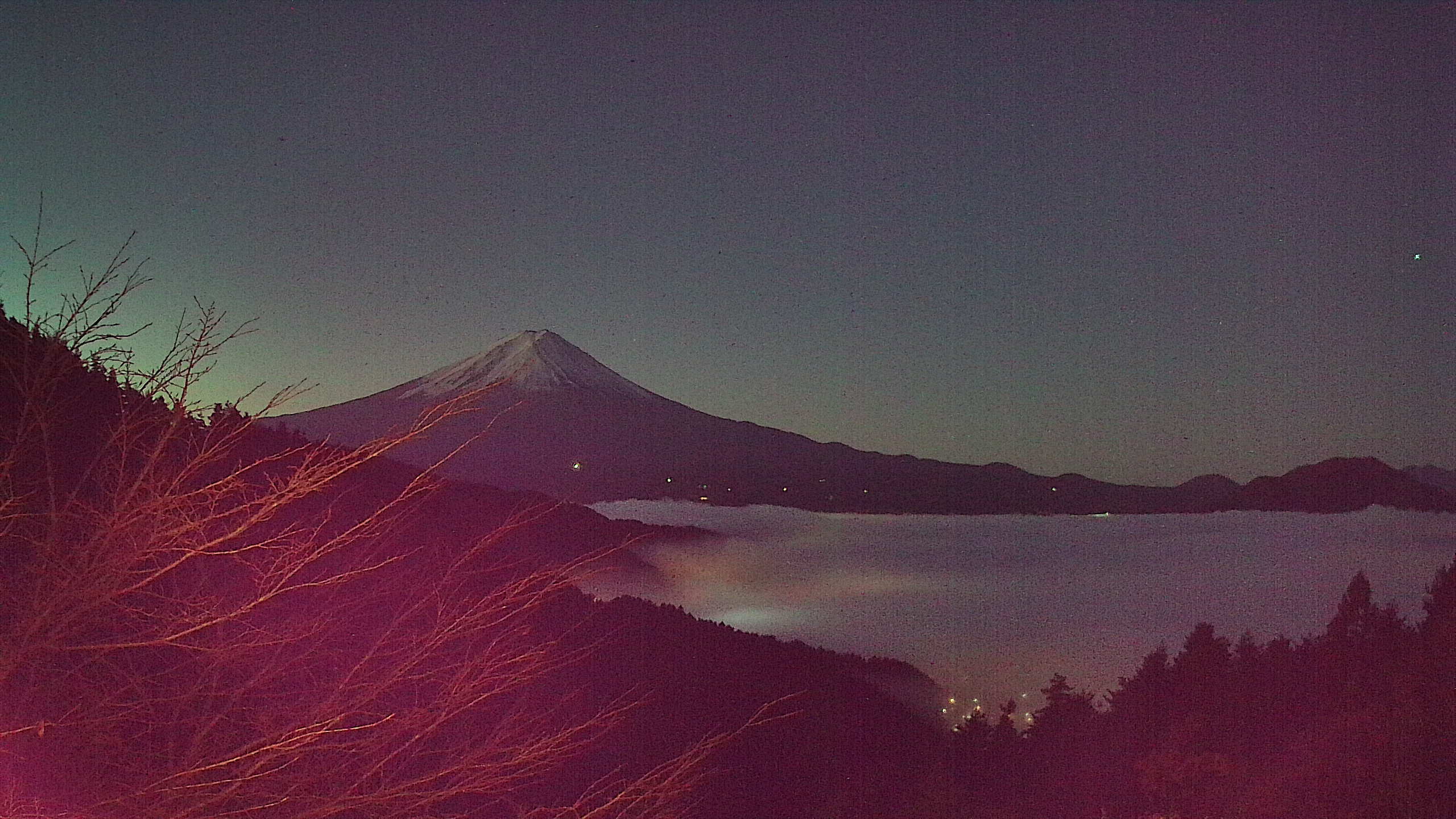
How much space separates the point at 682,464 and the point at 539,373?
508 centimetres

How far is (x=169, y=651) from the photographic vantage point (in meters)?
4.55

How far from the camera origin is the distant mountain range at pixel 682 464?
1525 cm

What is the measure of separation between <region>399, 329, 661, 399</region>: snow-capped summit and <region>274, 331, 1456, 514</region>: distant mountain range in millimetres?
69

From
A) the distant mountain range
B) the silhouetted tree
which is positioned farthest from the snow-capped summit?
the silhouetted tree

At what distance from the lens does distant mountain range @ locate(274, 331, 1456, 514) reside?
15.2 metres

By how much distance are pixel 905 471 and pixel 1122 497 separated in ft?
47.7

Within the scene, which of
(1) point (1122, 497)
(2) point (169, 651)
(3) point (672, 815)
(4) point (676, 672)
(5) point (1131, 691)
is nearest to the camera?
(2) point (169, 651)

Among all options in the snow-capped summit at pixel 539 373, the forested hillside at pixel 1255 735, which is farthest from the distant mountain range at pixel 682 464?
the forested hillside at pixel 1255 735

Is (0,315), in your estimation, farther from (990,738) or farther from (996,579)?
(996,579)

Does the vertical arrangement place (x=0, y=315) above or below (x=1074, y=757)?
above

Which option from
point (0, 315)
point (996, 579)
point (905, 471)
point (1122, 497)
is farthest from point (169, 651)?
point (1122, 497)

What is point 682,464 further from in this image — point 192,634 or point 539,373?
point 192,634

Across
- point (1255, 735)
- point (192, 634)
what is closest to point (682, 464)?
point (1255, 735)

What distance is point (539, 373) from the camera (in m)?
23.5
